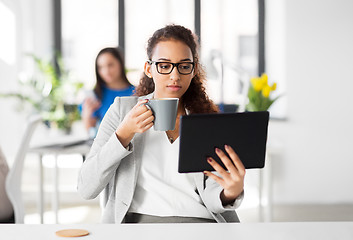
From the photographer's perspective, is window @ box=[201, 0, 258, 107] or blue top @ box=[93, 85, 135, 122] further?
window @ box=[201, 0, 258, 107]

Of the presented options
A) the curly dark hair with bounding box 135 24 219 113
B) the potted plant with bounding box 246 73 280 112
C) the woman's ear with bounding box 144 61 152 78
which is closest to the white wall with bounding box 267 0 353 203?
the potted plant with bounding box 246 73 280 112

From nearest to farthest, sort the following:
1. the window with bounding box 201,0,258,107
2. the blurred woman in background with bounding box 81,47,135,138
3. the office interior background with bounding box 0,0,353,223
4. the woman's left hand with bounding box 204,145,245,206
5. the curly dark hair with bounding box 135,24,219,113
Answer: the woman's left hand with bounding box 204,145,245,206, the curly dark hair with bounding box 135,24,219,113, the blurred woman in background with bounding box 81,47,135,138, the office interior background with bounding box 0,0,353,223, the window with bounding box 201,0,258,107

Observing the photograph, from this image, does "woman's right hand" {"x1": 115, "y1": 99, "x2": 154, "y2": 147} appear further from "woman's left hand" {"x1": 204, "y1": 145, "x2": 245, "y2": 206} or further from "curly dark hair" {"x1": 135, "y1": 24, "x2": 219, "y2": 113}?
"curly dark hair" {"x1": 135, "y1": 24, "x2": 219, "y2": 113}

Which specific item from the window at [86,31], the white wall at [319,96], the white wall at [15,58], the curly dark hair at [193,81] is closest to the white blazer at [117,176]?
the curly dark hair at [193,81]

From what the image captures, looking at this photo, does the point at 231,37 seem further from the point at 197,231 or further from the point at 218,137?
the point at 197,231

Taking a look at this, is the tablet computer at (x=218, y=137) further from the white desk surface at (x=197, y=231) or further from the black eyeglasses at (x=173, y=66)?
the black eyeglasses at (x=173, y=66)

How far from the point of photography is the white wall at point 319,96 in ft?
14.5

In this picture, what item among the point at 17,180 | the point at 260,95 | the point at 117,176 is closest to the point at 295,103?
the point at 260,95

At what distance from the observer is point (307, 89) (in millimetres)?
4445

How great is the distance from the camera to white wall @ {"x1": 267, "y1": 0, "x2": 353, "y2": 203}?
4.41 metres

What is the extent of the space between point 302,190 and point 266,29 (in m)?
1.57

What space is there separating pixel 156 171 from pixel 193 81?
0.36m

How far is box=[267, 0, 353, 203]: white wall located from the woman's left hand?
3224 mm

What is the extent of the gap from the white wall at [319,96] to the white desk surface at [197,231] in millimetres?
3364
